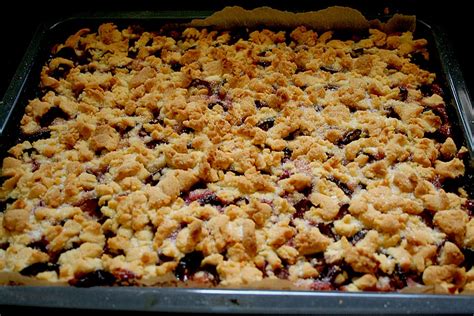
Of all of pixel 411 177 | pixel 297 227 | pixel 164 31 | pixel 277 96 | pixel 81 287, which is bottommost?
pixel 81 287

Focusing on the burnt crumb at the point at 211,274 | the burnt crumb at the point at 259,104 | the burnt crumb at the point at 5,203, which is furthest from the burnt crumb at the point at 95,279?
the burnt crumb at the point at 259,104

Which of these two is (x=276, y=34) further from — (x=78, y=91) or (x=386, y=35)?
(x=78, y=91)

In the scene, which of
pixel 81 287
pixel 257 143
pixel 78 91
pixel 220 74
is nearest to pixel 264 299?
pixel 81 287

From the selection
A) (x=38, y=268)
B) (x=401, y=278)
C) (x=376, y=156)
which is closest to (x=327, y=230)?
(x=401, y=278)

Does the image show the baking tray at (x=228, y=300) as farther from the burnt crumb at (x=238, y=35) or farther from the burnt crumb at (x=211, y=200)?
the burnt crumb at (x=238, y=35)

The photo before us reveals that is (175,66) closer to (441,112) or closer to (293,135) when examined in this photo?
(293,135)
